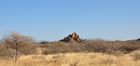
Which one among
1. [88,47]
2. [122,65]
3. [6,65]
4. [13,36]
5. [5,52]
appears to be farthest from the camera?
[88,47]

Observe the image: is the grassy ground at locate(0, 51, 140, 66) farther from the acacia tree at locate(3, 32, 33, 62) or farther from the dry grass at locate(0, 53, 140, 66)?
the acacia tree at locate(3, 32, 33, 62)

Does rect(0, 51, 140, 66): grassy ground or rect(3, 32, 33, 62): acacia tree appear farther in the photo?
rect(3, 32, 33, 62): acacia tree

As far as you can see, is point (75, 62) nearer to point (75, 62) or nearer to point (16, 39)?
point (75, 62)

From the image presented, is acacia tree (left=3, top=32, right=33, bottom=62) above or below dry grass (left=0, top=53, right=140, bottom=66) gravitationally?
above

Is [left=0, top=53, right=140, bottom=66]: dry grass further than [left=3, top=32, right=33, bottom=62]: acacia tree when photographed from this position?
No

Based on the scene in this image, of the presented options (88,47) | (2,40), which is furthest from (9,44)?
(88,47)

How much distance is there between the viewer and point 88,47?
67.1m

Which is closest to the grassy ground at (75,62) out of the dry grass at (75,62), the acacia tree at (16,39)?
the dry grass at (75,62)

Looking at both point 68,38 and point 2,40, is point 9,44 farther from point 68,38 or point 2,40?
point 68,38

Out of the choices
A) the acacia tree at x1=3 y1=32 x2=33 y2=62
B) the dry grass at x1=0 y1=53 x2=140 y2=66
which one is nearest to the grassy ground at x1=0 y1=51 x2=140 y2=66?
the dry grass at x1=0 y1=53 x2=140 y2=66

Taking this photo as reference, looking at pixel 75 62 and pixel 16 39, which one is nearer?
pixel 75 62

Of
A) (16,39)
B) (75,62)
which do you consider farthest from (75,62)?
(16,39)

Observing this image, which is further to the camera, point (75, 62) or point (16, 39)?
point (16, 39)

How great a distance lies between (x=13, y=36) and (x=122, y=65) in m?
16.1
